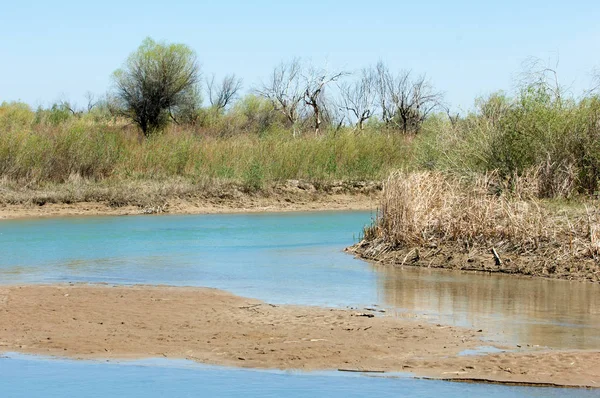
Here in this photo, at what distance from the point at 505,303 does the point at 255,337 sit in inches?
162

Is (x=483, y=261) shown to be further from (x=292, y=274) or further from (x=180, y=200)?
(x=180, y=200)

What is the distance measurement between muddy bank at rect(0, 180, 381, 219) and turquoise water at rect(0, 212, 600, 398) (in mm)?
1851

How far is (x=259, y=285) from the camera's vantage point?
14.4 metres

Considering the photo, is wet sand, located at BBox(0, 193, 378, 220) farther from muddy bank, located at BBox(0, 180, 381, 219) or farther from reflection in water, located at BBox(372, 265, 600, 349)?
reflection in water, located at BBox(372, 265, 600, 349)

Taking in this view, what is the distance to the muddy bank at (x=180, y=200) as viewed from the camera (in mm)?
28984

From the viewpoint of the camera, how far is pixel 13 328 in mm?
10547

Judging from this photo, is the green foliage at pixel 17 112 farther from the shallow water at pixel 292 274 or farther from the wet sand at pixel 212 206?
the shallow water at pixel 292 274

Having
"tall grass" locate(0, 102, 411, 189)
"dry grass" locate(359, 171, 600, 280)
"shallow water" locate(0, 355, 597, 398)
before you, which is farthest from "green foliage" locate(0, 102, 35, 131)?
"shallow water" locate(0, 355, 597, 398)

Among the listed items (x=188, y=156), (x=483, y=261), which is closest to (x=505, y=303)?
(x=483, y=261)

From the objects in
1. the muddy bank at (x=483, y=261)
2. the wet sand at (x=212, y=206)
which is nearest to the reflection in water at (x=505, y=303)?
the muddy bank at (x=483, y=261)

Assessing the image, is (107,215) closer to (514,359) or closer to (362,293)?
(362,293)

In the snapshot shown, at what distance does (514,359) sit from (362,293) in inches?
188

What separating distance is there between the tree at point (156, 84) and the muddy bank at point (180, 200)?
53.5 feet

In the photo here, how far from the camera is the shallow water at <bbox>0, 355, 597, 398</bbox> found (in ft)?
26.2
